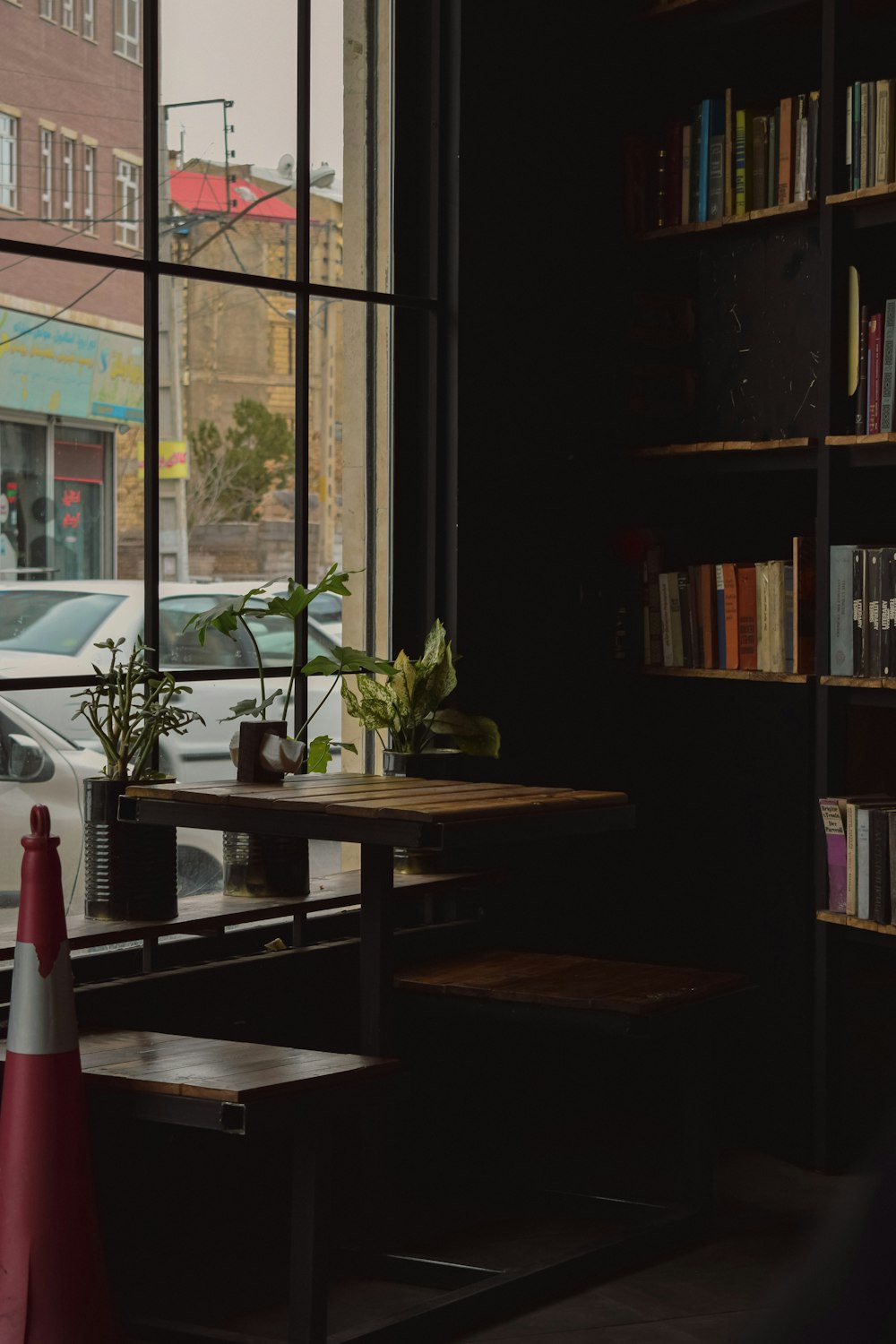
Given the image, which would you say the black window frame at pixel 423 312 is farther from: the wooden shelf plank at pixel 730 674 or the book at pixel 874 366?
the book at pixel 874 366

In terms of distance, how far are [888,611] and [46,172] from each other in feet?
6.70

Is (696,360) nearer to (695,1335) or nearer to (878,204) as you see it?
(878,204)

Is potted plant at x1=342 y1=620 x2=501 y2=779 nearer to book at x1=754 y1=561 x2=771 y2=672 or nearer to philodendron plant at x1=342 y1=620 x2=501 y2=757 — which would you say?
philodendron plant at x1=342 y1=620 x2=501 y2=757

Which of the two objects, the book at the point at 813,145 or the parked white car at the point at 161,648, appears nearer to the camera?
the parked white car at the point at 161,648

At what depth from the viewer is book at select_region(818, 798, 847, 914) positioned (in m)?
3.96

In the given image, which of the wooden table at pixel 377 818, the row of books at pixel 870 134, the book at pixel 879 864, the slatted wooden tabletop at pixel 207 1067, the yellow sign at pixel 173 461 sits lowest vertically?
the slatted wooden tabletop at pixel 207 1067

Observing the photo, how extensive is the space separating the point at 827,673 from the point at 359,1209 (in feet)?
5.35

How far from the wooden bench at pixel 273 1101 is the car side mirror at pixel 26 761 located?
0.55 m

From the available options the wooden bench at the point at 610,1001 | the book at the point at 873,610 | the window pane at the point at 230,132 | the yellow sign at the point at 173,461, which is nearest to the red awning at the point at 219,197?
the window pane at the point at 230,132

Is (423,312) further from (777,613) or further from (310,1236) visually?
(310,1236)

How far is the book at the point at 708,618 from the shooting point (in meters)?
4.26

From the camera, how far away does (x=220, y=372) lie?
144 inches

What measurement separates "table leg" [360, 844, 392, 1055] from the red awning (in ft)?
4.77

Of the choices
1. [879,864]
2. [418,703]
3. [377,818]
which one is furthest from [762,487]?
[377,818]
